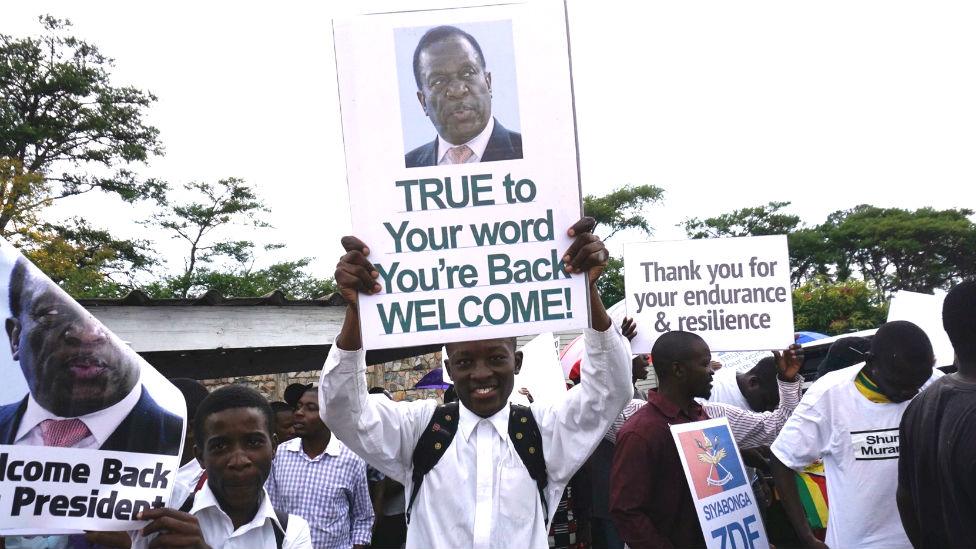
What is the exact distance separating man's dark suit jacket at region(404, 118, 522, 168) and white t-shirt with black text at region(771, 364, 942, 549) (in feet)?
6.90

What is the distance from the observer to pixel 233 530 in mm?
3008

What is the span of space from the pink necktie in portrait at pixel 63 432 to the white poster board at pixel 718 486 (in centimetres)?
238

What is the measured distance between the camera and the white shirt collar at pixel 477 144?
2.95m

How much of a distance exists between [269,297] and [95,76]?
23.4 m

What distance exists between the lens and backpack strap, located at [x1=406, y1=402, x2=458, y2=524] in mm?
3104

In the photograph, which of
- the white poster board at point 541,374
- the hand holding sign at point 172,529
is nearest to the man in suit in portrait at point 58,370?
the hand holding sign at point 172,529

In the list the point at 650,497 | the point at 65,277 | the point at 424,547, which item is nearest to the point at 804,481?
the point at 650,497

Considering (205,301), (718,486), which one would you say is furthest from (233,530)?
(205,301)

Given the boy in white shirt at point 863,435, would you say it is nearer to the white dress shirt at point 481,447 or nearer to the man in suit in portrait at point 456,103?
the white dress shirt at point 481,447

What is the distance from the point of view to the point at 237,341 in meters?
8.52

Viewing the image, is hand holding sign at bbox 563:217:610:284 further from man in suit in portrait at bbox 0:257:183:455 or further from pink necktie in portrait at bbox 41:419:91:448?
pink necktie in portrait at bbox 41:419:91:448

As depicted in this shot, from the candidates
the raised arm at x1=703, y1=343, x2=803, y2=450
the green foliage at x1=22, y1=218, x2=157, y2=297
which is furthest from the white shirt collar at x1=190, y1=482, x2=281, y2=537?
the green foliage at x1=22, y1=218, x2=157, y2=297

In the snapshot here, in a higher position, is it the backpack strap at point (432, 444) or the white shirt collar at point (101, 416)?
the white shirt collar at point (101, 416)

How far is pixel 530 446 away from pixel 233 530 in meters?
1.01
